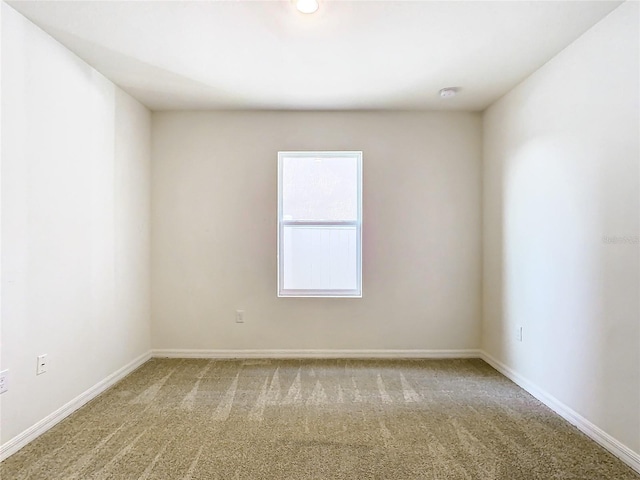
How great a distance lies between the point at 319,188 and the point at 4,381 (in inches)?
109

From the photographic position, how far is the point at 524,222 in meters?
3.01

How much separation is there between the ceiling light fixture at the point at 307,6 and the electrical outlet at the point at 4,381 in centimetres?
252

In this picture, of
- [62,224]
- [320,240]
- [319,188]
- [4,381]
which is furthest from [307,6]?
[4,381]

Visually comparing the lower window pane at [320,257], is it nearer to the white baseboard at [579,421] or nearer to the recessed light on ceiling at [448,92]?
the recessed light on ceiling at [448,92]

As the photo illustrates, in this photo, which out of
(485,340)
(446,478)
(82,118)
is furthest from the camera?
(485,340)

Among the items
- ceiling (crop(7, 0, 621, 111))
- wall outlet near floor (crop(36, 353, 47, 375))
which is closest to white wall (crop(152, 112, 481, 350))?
ceiling (crop(7, 0, 621, 111))

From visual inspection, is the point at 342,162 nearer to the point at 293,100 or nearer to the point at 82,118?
the point at 293,100

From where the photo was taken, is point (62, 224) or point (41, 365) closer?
point (41, 365)

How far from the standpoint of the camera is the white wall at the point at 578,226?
2.02 m

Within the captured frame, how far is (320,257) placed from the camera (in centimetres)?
382

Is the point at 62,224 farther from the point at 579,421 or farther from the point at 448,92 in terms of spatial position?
the point at 579,421

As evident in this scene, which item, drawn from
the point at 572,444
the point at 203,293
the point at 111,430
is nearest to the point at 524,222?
the point at 572,444

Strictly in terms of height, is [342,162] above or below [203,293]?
above

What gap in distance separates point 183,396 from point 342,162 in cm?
253
